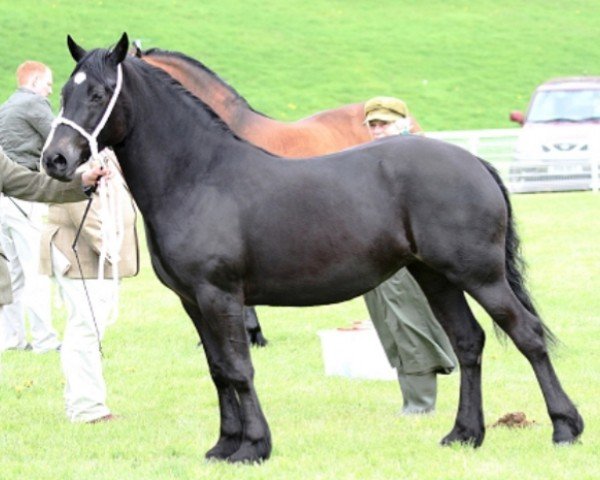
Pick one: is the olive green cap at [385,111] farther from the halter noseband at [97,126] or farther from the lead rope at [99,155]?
the halter noseband at [97,126]

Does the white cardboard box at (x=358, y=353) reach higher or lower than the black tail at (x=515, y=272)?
lower

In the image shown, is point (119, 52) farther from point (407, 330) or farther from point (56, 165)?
point (407, 330)

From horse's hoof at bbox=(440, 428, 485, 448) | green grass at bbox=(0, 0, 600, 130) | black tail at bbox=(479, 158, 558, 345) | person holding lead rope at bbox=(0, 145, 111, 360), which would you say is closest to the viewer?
horse's hoof at bbox=(440, 428, 485, 448)

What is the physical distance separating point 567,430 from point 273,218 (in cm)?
194

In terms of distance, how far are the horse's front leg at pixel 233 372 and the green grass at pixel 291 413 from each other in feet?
0.45

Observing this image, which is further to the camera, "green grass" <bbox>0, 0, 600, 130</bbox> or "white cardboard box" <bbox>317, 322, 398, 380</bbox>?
"green grass" <bbox>0, 0, 600, 130</bbox>

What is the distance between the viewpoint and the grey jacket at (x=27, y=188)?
7.12 metres

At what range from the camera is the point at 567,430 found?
21.9ft

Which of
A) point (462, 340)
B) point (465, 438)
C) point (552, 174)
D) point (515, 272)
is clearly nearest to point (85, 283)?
point (462, 340)

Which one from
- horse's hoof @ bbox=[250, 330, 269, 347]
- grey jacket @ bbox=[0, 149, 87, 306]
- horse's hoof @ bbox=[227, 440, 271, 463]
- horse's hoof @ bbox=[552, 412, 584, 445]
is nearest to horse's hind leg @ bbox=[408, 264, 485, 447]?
horse's hoof @ bbox=[552, 412, 584, 445]

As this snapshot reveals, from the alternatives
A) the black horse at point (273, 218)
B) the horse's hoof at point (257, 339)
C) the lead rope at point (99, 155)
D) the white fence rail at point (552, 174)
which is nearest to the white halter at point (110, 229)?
the lead rope at point (99, 155)

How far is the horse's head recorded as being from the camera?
20.6 feet

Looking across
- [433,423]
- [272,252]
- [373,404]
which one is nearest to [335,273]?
[272,252]

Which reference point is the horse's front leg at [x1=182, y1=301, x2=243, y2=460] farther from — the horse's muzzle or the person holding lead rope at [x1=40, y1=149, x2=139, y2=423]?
the person holding lead rope at [x1=40, y1=149, x2=139, y2=423]
